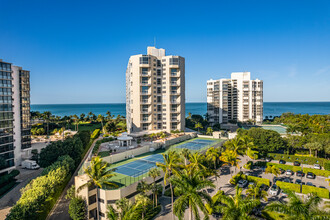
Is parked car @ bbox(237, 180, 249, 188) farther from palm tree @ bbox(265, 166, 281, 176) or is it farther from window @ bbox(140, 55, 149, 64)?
window @ bbox(140, 55, 149, 64)

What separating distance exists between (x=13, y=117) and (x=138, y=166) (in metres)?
38.1

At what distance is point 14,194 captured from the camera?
37281 millimetres

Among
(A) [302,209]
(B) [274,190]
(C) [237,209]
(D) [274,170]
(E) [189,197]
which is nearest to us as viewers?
(A) [302,209]

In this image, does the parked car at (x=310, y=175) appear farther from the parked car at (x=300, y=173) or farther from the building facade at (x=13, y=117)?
the building facade at (x=13, y=117)

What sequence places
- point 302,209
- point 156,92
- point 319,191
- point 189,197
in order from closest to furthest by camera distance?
point 302,209, point 189,197, point 319,191, point 156,92

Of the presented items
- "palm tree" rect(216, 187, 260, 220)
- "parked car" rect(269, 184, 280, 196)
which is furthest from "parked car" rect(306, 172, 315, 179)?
"palm tree" rect(216, 187, 260, 220)

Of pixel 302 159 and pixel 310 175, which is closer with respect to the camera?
pixel 310 175

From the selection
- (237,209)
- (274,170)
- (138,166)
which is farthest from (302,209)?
(138,166)

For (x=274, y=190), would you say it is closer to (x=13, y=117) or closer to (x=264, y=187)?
(x=264, y=187)

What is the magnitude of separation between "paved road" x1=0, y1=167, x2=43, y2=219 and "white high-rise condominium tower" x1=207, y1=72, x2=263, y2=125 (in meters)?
82.8

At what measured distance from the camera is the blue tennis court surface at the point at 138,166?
3259 cm

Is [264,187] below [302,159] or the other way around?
below

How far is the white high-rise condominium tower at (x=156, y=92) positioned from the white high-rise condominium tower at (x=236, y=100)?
3789cm

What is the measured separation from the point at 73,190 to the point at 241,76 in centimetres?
9518
